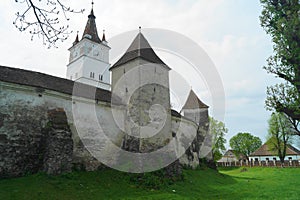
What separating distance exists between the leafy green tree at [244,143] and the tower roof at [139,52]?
4644 centimetres

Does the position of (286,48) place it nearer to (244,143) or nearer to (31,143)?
(31,143)

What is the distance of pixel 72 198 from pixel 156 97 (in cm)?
917

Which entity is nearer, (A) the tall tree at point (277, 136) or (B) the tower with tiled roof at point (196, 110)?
(B) the tower with tiled roof at point (196, 110)

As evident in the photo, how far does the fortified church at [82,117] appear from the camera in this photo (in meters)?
10.7

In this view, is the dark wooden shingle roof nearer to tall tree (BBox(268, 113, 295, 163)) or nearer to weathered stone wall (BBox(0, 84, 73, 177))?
weathered stone wall (BBox(0, 84, 73, 177))

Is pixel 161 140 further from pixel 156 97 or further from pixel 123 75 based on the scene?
pixel 123 75

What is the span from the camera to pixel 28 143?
11.0 m

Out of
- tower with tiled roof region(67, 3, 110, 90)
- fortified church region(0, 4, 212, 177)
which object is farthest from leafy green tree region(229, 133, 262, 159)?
fortified church region(0, 4, 212, 177)

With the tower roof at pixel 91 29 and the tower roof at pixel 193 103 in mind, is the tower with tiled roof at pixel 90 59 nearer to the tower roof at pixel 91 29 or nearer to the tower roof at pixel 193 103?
the tower roof at pixel 91 29

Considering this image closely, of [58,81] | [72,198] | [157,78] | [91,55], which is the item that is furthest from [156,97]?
[91,55]

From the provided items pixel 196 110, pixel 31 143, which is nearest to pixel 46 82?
pixel 31 143

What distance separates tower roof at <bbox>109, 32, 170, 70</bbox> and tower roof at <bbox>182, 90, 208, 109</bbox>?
40.3 feet

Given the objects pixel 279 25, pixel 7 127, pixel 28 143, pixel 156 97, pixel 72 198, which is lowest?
pixel 72 198

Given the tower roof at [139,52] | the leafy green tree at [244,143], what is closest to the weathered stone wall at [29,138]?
the tower roof at [139,52]
